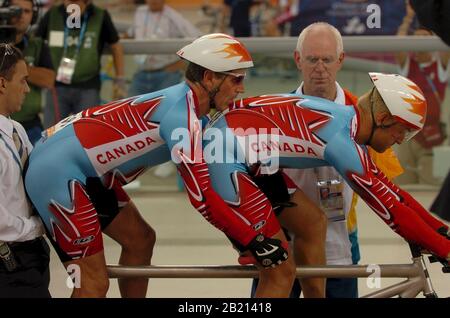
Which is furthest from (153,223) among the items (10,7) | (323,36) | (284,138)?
(284,138)

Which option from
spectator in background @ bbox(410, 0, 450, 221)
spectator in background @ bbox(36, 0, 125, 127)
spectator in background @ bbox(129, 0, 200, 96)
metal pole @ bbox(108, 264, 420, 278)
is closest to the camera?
spectator in background @ bbox(410, 0, 450, 221)

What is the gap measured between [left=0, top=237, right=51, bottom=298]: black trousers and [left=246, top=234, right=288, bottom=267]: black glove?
32.2 inches

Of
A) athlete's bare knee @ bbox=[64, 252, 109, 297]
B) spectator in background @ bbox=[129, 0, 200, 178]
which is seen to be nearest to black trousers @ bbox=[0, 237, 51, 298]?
athlete's bare knee @ bbox=[64, 252, 109, 297]

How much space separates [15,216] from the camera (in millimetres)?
3994

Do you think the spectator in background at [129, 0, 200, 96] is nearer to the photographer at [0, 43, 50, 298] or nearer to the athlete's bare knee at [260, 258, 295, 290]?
the photographer at [0, 43, 50, 298]

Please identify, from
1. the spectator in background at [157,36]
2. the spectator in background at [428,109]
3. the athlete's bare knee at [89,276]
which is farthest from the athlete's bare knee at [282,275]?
the spectator in background at [428,109]

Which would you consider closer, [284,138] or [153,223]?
[284,138]

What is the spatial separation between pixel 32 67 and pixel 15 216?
2769 millimetres

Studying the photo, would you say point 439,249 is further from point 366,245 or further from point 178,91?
point 366,245

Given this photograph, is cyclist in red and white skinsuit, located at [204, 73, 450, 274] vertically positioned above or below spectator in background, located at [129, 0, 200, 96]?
above

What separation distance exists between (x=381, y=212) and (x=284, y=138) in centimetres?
51

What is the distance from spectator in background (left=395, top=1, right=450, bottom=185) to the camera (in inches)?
319

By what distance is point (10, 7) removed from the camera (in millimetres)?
6363

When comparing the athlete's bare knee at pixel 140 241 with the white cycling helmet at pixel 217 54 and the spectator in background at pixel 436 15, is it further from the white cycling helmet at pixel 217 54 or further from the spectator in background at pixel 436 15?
the spectator in background at pixel 436 15
